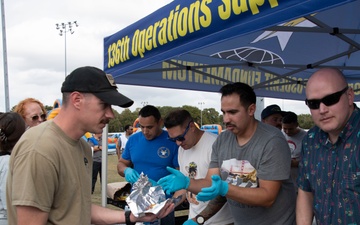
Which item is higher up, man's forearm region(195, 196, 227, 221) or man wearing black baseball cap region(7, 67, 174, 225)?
man wearing black baseball cap region(7, 67, 174, 225)

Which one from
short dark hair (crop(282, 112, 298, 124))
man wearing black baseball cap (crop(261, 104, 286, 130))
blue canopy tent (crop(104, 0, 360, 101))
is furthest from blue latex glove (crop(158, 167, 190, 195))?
man wearing black baseball cap (crop(261, 104, 286, 130))

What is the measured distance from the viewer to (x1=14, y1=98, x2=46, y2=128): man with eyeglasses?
12.5 feet

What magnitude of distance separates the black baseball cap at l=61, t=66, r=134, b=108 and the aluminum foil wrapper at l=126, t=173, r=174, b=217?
532 millimetres

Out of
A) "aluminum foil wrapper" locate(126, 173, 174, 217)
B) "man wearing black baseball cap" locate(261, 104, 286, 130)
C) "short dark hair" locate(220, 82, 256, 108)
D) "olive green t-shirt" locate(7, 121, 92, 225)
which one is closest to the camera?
"olive green t-shirt" locate(7, 121, 92, 225)

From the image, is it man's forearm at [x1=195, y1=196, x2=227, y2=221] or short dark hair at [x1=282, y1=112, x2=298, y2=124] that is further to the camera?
short dark hair at [x1=282, y1=112, x2=298, y2=124]

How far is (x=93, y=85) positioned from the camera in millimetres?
1584

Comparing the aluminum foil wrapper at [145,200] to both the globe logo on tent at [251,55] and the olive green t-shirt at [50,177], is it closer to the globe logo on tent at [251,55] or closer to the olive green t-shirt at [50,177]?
the olive green t-shirt at [50,177]

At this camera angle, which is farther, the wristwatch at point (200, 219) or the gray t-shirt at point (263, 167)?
the wristwatch at point (200, 219)

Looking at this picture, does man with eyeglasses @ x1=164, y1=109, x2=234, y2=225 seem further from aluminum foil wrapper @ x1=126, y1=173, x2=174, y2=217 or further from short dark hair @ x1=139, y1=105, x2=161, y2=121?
aluminum foil wrapper @ x1=126, y1=173, x2=174, y2=217

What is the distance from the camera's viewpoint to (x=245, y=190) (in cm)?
205

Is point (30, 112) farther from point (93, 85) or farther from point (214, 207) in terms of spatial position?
point (93, 85)

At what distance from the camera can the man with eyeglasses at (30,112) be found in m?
3.81

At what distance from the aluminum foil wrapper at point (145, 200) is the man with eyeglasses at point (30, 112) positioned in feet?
7.48

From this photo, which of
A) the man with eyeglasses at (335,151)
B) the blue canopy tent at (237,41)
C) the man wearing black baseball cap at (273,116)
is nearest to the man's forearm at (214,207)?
the man with eyeglasses at (335,151)
